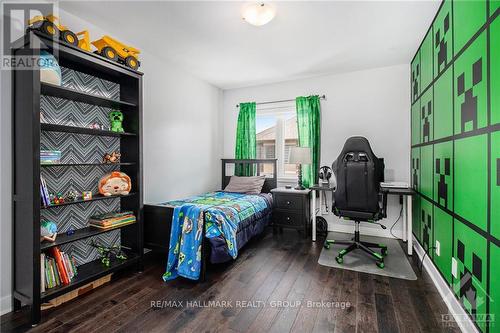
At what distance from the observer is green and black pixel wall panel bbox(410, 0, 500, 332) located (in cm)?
129

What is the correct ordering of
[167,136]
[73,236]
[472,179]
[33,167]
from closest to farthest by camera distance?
[472,179], [33,167], [73,236], [167,136]

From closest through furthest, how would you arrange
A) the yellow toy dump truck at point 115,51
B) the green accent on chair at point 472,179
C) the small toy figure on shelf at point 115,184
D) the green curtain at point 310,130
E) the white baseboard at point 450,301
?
the green accent on chair at point 472,179
the white baseboard at point 450,301
the yellow toy dump truck at point 115,51
the small toy figure on shelf at point 115,184
the green curtain at point 310,130

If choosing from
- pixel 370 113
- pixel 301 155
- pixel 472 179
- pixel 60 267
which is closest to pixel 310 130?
pixel 301 155

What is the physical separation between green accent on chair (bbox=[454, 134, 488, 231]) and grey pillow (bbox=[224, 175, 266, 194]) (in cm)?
256

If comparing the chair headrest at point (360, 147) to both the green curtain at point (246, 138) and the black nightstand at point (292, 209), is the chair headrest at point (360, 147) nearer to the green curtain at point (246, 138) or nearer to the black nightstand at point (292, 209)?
the black nightstand at point (292, 209)

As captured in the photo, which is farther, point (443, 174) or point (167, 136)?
point (167, 136)

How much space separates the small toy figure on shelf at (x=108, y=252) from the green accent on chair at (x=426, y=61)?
3.60 m

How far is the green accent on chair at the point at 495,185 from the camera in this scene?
1.23m

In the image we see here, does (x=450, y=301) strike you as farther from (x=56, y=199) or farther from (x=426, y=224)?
(x=56, y=199)

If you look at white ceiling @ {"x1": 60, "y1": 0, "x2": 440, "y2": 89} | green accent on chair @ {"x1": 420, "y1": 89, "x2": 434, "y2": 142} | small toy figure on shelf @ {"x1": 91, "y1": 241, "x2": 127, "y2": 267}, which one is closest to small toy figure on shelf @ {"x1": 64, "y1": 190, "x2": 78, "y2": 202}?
small toy figure on shelf @ {"x1": 91, "y1": 241, "x2": 127, "y2": 267}

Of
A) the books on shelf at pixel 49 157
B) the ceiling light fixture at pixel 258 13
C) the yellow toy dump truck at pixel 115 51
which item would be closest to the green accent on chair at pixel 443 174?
the ceiling light fixture at pixel 258 13

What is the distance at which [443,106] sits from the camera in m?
2.01

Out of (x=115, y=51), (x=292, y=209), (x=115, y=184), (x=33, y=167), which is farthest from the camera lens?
(x=292, y=209)

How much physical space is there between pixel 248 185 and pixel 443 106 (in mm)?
2676
